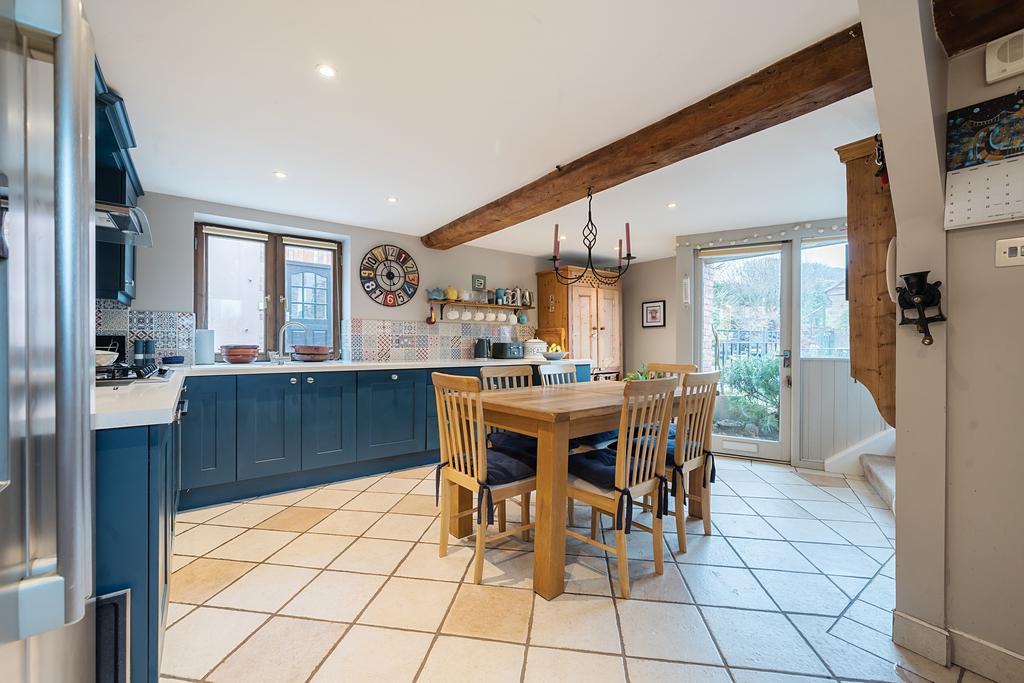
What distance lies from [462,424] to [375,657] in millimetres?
928

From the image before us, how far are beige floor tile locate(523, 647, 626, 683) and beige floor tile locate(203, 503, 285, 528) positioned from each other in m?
2.03

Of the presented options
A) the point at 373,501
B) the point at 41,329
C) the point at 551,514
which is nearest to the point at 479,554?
the point at 551,514

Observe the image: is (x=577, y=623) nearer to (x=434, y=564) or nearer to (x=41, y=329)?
(x=434, y=564)

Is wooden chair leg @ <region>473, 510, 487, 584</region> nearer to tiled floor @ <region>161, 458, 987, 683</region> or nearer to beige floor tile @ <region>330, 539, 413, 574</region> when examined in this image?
tiled floor @ <region>161, 458, 987, 683</region>

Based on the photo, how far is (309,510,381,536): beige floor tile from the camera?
2.60 metres

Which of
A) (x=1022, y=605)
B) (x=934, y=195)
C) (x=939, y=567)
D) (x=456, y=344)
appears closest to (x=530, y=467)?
(x=939, y=567)

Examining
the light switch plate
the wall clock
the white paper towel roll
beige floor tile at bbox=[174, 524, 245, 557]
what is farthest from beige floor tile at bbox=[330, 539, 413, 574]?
the light switch plate

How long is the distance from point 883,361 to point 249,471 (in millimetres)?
3880

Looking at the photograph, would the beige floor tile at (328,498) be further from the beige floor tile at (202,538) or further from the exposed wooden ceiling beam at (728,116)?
the exposed wooden ceiling beam at (728,116)

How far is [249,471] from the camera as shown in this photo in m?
3.13

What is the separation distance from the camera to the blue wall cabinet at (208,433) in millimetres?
2916

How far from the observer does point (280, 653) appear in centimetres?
158

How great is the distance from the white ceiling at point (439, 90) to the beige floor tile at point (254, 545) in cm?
225

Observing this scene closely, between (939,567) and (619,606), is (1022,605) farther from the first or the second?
(619,606)
